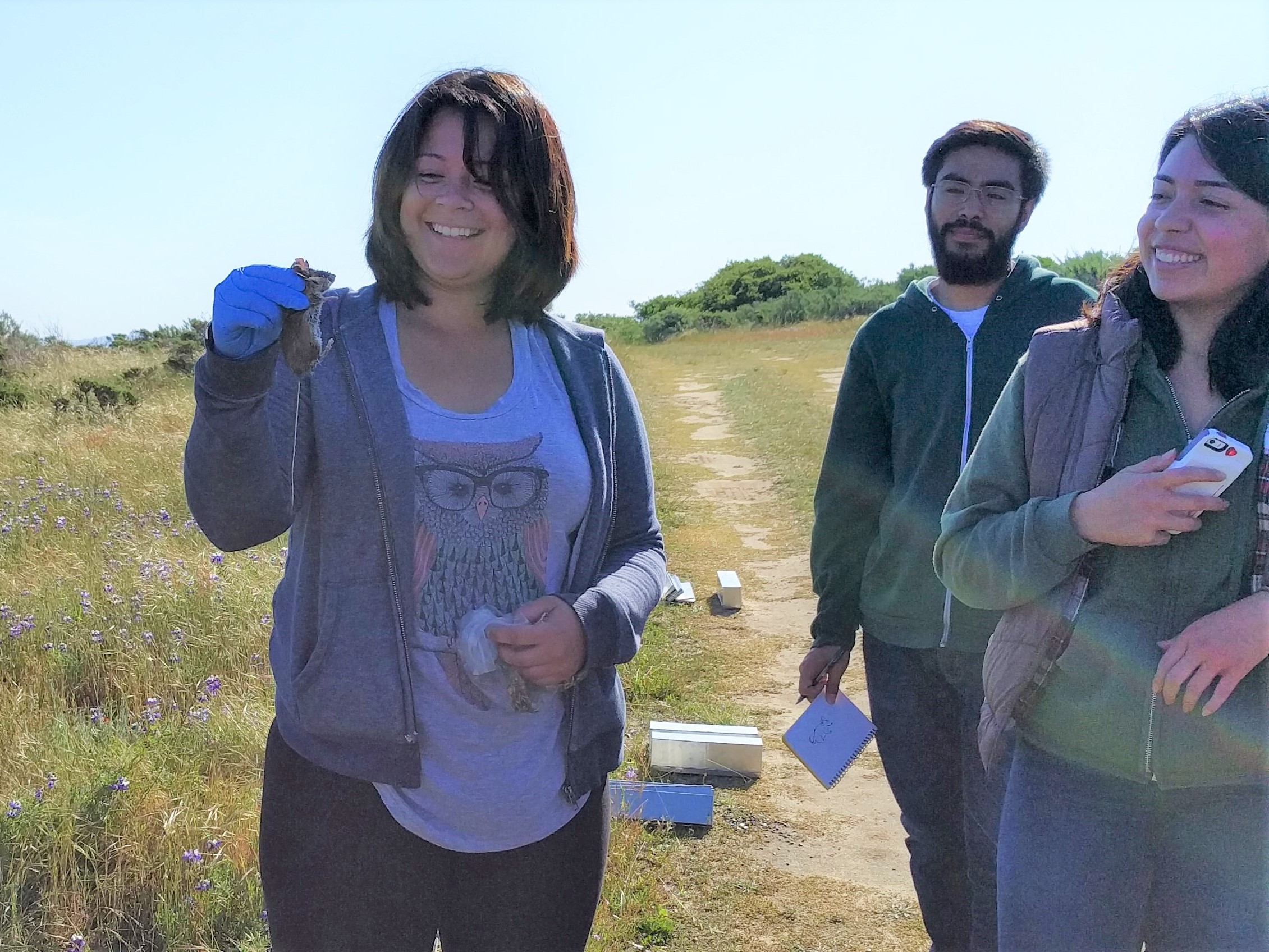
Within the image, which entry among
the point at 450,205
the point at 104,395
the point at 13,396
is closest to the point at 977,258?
the point at 450,205

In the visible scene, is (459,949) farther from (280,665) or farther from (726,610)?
(726,610)

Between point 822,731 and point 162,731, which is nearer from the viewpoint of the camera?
point 822,731

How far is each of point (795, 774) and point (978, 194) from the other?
2.37 metres

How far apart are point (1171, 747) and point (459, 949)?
3.70 feet

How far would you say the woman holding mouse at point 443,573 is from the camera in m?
1.45

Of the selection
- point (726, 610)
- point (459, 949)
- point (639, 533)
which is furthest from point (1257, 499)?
point (726, 610)

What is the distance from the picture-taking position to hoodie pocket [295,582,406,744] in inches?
56.9

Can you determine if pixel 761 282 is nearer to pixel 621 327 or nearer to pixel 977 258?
pixel 621 327

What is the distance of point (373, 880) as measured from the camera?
149 cm

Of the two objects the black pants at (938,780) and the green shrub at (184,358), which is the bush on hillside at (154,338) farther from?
the black pants at (938,780)

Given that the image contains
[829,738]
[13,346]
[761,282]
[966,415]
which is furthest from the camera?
[761,282]

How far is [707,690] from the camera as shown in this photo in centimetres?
444

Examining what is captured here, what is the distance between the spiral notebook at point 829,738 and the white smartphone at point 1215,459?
1.23 metres

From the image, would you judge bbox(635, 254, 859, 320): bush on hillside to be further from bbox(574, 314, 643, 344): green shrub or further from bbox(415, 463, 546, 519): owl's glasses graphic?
bbox(415, 463, 546, 519): owl's glasses graphic
